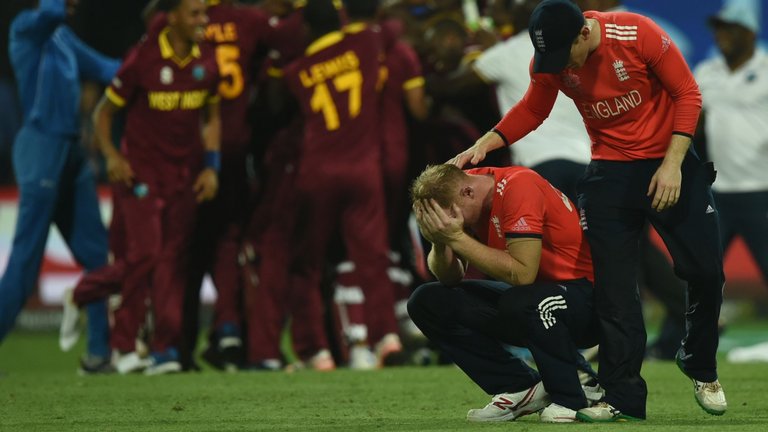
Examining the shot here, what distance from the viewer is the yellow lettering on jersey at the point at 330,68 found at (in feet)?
30.1

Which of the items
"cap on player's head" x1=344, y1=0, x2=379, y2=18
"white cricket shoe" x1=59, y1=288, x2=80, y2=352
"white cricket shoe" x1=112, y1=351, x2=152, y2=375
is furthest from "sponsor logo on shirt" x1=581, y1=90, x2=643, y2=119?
"white cricket shoe" x1=59, y1=288, x2=80, y2=352

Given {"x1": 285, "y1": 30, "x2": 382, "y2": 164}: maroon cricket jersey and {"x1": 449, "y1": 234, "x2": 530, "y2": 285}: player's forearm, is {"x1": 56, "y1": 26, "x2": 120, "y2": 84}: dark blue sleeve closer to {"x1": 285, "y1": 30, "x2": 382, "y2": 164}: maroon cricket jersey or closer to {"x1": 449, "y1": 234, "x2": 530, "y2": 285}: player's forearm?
{"x1": 285, "y1": 30, "x2": 382, "y2": 164}: maroon cricket jersey

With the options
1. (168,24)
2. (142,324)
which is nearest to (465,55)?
(168,24)

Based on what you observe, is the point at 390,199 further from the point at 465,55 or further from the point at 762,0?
the point at 762,0

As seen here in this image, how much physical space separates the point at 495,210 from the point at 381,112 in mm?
4101

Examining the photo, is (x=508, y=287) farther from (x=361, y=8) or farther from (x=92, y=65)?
(x=92, y=65)

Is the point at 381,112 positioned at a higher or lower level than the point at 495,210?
lower

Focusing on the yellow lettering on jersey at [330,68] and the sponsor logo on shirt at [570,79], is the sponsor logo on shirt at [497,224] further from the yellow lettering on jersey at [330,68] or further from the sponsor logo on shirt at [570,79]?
the yellow lettering on jersey at [330,68]

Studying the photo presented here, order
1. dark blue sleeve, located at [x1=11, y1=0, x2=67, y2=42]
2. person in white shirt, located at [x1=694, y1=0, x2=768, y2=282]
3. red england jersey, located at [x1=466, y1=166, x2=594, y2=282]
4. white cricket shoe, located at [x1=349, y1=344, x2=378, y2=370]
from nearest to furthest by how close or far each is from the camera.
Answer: red england jersey, located at [x1=466, y1=166, x2=594, y2=282], dark blue sleeve, located at [x1=11, y1=0, x2=67, y2=42], white cricket shoe, located at [x1=349, y1=344, x2=378, y2=370], person in white shirt, located at [x1=694, y1=0, x2=768, y2=282]

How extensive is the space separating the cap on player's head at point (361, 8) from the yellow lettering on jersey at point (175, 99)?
1272 millimetres

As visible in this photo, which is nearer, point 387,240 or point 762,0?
point 387,240

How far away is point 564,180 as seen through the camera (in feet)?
27.2

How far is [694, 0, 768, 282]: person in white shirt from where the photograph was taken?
10016 mm

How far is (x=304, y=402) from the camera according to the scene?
6738 millimetres
